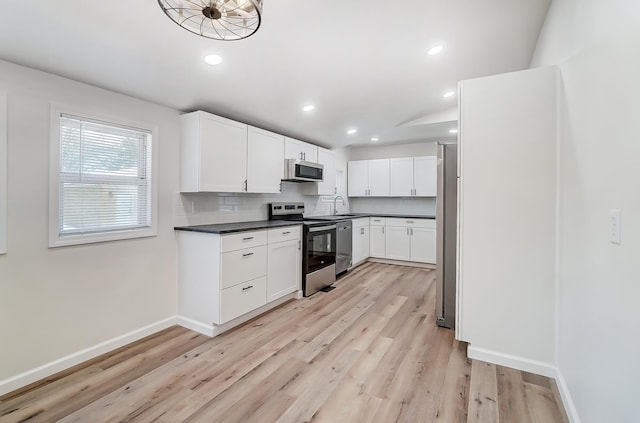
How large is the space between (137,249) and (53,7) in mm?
1791

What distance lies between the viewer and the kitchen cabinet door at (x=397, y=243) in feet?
17.5

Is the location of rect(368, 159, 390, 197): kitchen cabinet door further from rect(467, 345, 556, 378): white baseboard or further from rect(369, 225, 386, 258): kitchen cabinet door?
rect(467, 345, 556, 378): white baseboard

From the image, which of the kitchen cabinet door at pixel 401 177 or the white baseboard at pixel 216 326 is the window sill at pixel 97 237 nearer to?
the white baseboard at pixel 216 326

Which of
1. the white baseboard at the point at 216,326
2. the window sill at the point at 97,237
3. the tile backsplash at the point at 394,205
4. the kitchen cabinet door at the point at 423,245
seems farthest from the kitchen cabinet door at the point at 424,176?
the window sill at the point at 97,237

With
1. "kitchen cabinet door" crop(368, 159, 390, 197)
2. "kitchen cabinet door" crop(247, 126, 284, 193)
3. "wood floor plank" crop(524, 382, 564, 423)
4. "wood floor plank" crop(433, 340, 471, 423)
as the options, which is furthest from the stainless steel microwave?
"wood floor plank" crop(524, 382, 564, 423)

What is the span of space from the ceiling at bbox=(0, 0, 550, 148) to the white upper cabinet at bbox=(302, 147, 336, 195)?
1.27 meters

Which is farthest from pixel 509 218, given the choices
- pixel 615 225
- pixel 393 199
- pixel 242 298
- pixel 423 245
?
pixel 393 199

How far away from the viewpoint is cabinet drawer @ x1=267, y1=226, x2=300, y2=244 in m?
3.24

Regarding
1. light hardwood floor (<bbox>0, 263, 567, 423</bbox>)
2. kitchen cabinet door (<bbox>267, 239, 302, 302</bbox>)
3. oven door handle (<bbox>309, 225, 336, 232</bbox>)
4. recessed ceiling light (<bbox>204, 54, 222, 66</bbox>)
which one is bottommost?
light hardwood floor (<bbox>0, 263, 567, 423</bbox>)

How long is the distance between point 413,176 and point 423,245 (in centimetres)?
132

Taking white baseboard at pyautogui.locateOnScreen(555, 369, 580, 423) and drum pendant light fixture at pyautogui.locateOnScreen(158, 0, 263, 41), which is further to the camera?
white baseboard at pyautogui.locateOnScreen(555, 369, 580, 423)

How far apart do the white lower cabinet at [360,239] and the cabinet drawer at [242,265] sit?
86.4 inches

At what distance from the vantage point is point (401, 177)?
5668 mm

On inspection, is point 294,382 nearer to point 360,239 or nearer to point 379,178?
point 360,239
